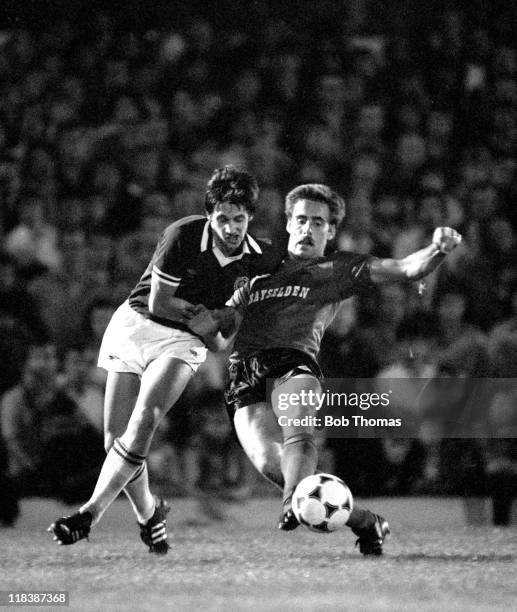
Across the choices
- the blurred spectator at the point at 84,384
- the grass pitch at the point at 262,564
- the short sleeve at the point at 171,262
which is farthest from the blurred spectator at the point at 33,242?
the short sleeve at the point at 171,262

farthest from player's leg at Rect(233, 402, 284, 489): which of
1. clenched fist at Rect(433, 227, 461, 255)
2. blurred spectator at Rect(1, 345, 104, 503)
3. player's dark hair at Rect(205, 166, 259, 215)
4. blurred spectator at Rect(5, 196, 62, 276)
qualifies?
blurred spectator at Rect(5, 196, 62, 276)

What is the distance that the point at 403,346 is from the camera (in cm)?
720

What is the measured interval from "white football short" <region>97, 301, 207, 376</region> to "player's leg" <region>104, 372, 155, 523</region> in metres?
0.06

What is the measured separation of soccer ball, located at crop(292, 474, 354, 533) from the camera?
14.0 ft

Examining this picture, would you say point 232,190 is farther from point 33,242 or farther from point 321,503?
point 33,242

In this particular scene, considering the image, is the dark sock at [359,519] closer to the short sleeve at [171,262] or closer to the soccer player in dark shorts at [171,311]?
the soccer player in dark shorts at [171,311]

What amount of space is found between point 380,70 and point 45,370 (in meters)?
3.99

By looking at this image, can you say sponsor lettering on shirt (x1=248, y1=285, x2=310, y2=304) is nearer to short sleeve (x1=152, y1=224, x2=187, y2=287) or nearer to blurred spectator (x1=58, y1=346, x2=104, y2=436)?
short sleeve (x1=152, y1=224, x2=187, y2=287)

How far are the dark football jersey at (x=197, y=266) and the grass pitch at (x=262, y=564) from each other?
1124 mm

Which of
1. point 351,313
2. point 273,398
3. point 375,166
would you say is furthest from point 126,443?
point 375,166

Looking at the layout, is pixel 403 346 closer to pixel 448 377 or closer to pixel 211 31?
pixel 448 377

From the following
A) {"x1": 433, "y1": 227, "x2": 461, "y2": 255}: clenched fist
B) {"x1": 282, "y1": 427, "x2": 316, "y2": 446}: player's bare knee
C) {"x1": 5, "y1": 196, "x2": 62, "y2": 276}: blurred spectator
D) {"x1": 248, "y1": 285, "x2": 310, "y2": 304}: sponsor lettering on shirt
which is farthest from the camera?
{"x1": 5, "y1": 196, "x2": 62, "y2": 276}: blurred spectator

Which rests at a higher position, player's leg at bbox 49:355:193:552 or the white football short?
the white football short

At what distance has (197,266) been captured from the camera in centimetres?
489
